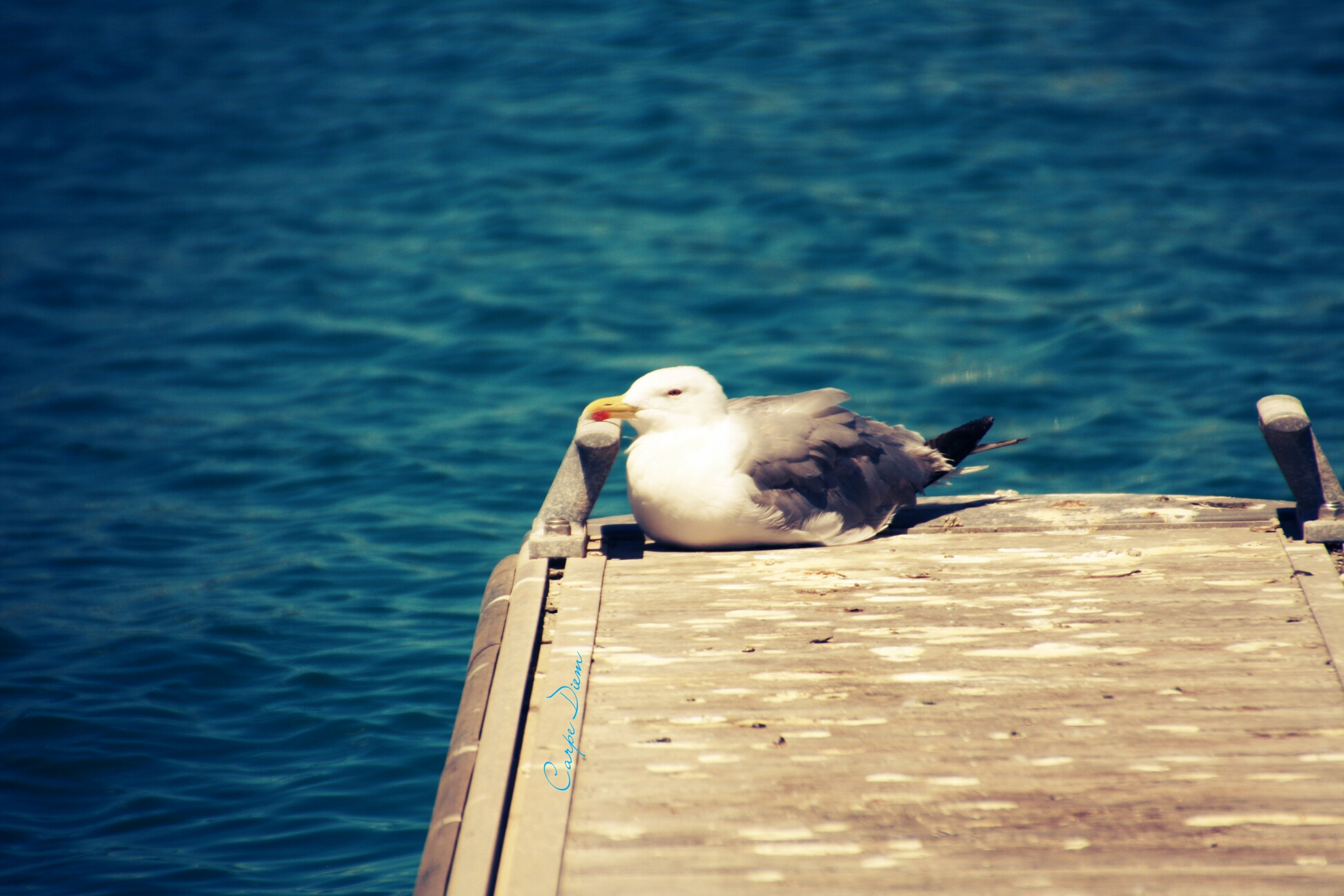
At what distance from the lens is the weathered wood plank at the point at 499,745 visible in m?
2.88

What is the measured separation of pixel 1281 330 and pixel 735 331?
419 cm

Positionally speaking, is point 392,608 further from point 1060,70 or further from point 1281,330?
point 1060,70

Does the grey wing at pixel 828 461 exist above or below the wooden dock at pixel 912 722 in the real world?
above

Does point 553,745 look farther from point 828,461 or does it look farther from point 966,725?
point 828,461

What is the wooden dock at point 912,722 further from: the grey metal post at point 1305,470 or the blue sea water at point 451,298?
the blue sea water at point 451,298

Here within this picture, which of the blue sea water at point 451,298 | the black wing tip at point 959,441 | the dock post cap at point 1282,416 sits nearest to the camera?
the dock post cap at point 1282,416

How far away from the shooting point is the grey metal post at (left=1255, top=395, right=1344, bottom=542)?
164 inches

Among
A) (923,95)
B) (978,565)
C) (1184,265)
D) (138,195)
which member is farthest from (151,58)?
(978,565)

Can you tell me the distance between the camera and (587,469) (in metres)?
4.47

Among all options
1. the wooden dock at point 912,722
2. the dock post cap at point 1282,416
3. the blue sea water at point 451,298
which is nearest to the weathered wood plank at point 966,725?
the wooden dock at point 912,722

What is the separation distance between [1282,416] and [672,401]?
2112 millimetres

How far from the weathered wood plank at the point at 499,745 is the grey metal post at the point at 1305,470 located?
259 centimetres

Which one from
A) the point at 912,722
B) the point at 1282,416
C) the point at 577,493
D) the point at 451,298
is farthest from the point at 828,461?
the point at 451,298

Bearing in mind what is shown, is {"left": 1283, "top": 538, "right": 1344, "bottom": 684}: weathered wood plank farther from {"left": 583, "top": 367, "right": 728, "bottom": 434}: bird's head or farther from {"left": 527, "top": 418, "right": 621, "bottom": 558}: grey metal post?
{"left": 527, "top": 418, "right": 621, "bottom": 558}: grey metal post
